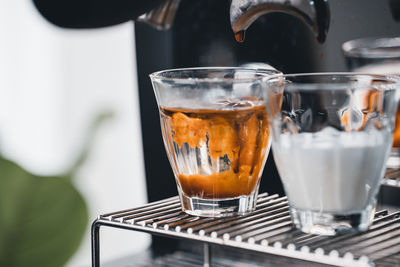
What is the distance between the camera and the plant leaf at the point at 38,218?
0.86m

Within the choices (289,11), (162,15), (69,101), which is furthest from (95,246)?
(69,101)

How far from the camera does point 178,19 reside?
70 centimetres

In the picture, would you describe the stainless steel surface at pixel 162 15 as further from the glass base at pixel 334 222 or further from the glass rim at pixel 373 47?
the glass base at pixel 334 222

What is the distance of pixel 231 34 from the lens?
632mm

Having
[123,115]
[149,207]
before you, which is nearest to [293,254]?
[149,207]

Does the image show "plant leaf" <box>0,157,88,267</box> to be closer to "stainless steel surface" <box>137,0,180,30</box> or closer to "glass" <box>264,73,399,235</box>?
"stainless steel surface" <box>137,0,180,30</box>

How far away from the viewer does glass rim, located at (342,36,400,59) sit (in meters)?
0.46

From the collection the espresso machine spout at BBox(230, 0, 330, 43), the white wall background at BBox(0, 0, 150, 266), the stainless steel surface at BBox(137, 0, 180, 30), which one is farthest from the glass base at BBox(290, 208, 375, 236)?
the white wall background at BBox(0, 0, 150, 266)

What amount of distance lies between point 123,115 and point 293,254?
52 cm

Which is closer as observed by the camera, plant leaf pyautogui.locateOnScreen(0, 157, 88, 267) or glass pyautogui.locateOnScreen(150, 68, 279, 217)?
glass pyautogui.locateOnScreen(150, 68, 279, 217)

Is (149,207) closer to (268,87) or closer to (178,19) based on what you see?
(268,87)

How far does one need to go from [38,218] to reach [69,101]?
0.61ft

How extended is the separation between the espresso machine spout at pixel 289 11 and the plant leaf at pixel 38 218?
1.64 ft

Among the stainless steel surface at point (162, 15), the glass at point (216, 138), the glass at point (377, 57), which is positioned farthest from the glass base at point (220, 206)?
the stainless steel surface at point (162, 15)
